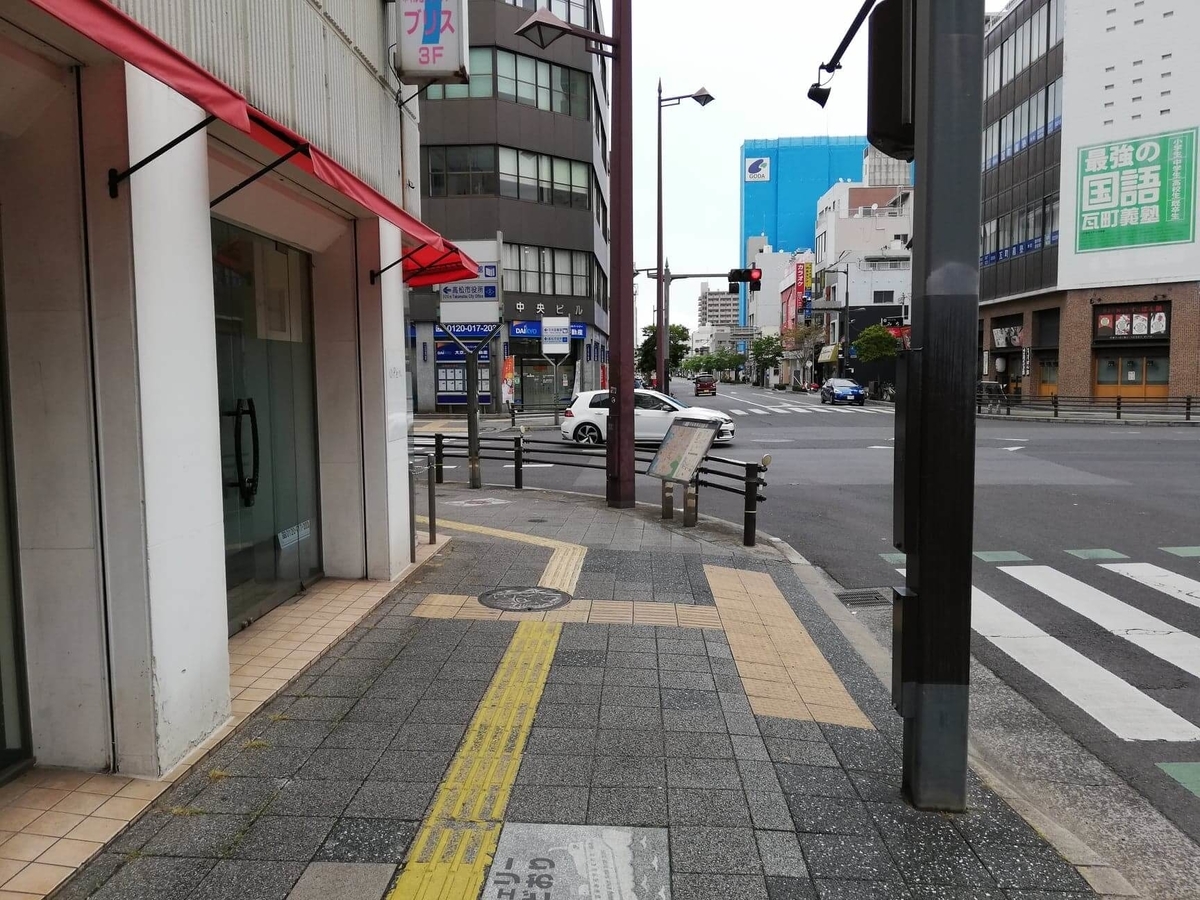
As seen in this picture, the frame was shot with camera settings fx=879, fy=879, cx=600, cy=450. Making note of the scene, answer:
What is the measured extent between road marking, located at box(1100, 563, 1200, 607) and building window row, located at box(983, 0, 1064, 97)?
35755 millimetres

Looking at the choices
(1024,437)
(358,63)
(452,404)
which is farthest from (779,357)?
(358,63)

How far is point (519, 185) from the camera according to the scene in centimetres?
3809

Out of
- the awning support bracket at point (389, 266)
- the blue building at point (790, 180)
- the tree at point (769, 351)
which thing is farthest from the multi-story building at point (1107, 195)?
the blue building at point (790, 180)

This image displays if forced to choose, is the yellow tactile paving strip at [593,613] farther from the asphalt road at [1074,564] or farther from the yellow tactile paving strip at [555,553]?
the asphalt road at [1074,564]

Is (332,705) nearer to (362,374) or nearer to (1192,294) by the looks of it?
(362,374)

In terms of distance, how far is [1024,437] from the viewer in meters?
26.0

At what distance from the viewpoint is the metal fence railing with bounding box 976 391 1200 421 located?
35.1 meters

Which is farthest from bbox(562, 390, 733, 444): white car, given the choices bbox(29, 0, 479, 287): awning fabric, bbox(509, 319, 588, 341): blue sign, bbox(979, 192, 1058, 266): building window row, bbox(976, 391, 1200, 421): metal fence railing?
bbox(979, 192, 1058, 266): building window row

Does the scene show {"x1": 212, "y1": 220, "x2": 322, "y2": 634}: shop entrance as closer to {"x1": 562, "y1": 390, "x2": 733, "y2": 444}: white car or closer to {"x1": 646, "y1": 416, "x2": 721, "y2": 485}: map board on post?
{"x1": 646, "y1": 416, "x2": 721, "y2": 485}: map board on post

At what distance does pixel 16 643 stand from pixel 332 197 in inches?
160

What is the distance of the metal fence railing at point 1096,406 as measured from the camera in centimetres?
3509

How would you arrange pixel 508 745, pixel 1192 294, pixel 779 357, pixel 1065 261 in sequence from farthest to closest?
pixel 779 357 → pixel 1065 261 → pixel 1192 294 → pixel 508 745

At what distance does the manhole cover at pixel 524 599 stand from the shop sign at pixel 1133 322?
1598 inches

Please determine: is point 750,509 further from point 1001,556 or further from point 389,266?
point 389,266
